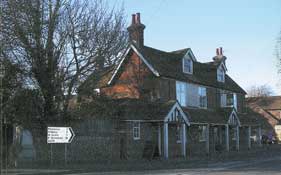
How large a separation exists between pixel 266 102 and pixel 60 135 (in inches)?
2986

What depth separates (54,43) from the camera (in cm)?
3114

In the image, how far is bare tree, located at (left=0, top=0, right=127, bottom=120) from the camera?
96.7 ft

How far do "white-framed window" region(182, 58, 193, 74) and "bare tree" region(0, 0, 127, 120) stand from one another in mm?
11965

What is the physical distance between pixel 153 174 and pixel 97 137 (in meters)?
9.85

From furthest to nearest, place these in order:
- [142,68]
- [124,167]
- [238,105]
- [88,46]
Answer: [238,105] → [142,68] → [88,46] → [124,167]

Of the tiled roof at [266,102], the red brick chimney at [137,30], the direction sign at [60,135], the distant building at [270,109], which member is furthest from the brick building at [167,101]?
the tiled roof at [266,102]

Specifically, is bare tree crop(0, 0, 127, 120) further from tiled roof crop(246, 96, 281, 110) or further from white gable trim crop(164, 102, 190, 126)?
tiled roof crop(246, 96, 281, 110)

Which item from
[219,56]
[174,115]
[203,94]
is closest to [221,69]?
[219,56]

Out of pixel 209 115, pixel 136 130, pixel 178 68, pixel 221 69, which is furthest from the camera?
pixel 221 69

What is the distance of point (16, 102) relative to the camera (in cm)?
2988

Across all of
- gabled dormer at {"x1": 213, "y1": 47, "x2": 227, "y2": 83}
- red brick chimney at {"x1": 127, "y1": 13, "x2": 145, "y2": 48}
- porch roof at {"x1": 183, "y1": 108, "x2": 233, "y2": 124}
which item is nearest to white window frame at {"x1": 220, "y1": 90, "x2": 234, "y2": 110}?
gabled dormer at {"x1": 213, "y1": 47, "x2": 227, "y2": 83}

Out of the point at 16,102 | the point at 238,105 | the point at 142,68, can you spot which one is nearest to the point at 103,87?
the point at 142,68

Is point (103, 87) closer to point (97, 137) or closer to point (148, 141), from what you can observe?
point (148, 141)

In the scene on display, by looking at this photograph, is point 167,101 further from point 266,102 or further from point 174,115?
point 266,102
